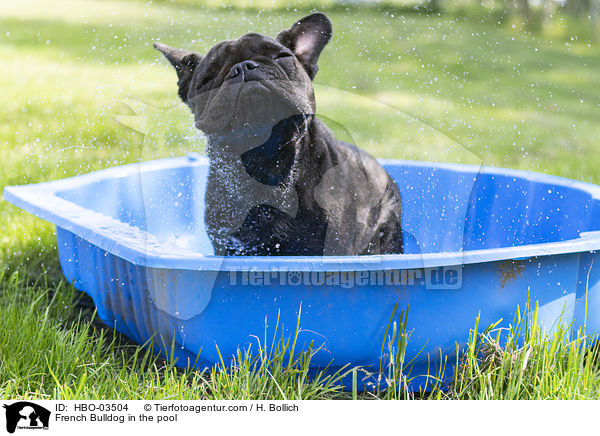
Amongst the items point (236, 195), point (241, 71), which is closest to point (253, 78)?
point (241, 71)

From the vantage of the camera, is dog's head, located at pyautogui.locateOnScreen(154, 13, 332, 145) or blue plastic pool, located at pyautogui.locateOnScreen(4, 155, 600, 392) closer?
blue plastic pool, located at pyautogui.locateOnScreen(4, 155, 600, 392)

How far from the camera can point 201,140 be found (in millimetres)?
1488

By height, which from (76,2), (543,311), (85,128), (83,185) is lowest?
(543,311)

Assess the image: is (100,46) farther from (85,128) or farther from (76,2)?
(76,2)

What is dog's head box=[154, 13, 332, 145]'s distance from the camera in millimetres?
1363

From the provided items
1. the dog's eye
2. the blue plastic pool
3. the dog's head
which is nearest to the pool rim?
the blue plastic pool

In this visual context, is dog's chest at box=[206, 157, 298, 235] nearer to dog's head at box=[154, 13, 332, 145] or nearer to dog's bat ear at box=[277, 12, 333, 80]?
dog's head at box=[154, 13, 332, 145]

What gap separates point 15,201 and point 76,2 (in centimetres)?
153

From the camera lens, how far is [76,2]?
2.88 metres
